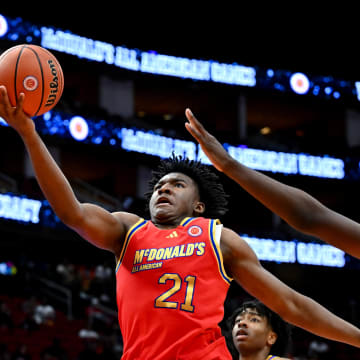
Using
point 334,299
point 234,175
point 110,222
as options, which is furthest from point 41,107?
point 334,299

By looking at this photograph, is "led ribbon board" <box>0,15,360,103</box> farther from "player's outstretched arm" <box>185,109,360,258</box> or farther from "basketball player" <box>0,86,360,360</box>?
"player's outstretched arm" <box>185,109,360,258</box>

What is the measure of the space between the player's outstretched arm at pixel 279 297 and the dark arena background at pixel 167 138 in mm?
10843

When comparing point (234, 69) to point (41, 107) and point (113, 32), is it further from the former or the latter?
point (41, 107)

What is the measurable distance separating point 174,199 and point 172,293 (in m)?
0.63

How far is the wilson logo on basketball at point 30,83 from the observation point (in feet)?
12.2

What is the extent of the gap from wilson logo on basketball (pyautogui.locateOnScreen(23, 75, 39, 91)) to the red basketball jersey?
951mm

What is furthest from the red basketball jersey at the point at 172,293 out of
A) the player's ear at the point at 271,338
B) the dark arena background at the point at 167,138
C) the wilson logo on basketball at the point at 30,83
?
the dark arena background at the point at 167,138

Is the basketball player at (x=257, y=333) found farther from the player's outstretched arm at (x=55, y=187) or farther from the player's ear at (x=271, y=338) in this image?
the player's outstretched arm at (x=55, y=187)

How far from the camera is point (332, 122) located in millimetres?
26938

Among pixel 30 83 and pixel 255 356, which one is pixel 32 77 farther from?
pixel 255 356

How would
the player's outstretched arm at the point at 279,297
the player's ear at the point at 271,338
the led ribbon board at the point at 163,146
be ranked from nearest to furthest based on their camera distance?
1. the player's outstretched arm at the point at 279,297
2. the player's ear at the point at 271,338
3. the led ribbon board at the point at 163,146

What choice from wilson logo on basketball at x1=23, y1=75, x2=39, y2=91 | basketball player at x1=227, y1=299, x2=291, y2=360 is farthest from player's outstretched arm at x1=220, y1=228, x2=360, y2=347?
wilson logo on basketball at x1=23, y1=75, x2=39, y2=91

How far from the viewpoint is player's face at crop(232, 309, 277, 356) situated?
493cm

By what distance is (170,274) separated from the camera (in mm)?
3762
